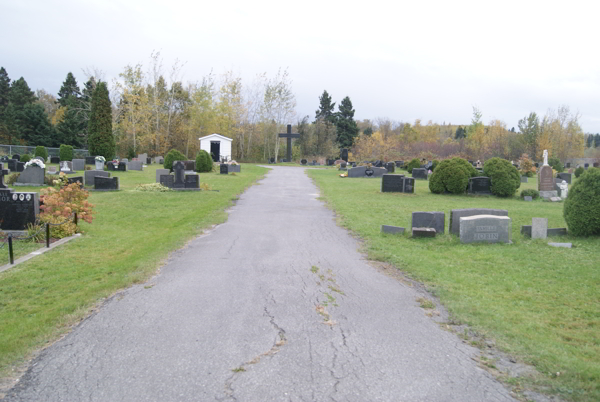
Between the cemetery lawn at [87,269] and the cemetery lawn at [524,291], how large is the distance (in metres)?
4.39

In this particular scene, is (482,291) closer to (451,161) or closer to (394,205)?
(394,205)

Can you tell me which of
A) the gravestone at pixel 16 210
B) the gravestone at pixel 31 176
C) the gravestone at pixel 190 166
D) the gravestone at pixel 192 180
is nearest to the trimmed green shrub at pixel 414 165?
the gravestone at pixel 190 166

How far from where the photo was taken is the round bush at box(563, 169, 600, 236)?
1050cm

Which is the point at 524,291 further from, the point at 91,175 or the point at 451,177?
the point at 91,175

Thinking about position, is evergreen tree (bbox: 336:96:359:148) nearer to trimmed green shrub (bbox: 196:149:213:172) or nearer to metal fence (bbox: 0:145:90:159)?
metal fence (bbox: 0:145:90:159)

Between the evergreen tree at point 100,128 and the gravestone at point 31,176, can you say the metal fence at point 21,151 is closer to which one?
the evergreen tree at point 100,128

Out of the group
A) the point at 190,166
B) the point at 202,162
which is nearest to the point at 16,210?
the point at 190,166

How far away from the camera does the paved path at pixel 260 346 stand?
3.66 m

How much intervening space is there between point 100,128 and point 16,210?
30.9m

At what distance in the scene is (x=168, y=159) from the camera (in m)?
30.8

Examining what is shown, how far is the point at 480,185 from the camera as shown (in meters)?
21.9

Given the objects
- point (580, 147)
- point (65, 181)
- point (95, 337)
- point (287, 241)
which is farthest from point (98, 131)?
point (580, 147)

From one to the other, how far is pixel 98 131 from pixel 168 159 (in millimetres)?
11826

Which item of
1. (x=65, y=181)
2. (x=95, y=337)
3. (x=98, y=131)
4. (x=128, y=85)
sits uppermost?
(x=128, y=85)
